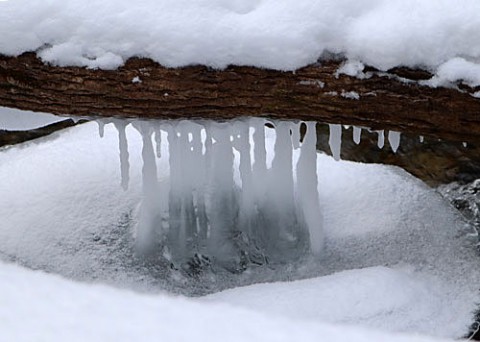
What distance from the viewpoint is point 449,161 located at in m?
5.55

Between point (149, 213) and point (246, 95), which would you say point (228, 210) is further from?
point (246, 95)

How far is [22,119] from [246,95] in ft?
3.82

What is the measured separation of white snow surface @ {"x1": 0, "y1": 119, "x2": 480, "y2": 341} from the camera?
127 inches

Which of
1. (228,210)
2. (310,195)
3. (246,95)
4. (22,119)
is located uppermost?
(246,95)

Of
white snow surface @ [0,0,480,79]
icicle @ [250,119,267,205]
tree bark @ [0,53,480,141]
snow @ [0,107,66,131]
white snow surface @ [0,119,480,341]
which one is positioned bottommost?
white snow surface @ [0,119,480,341]

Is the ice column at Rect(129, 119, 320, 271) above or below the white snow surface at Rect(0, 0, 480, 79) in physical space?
below

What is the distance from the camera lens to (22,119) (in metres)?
3.45

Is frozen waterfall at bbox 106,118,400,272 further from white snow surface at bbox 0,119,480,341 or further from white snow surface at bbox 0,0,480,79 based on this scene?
white snow surface at bbox 0,0,480,79

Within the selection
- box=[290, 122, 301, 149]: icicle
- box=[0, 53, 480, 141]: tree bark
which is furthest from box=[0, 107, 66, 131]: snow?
box=[290, 122, 301, 149]: icicle

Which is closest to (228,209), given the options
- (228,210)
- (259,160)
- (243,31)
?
(228,210)

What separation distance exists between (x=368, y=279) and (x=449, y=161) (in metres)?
2.52

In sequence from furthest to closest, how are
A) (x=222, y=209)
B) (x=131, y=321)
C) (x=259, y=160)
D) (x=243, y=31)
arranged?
(x=222, y=209) < (x=259, y=160) < (x=243, y=31) < (x=131, y=321)

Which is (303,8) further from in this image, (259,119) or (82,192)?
(82,192)

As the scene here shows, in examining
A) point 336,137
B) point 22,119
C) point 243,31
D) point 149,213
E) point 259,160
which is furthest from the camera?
point 149,213
